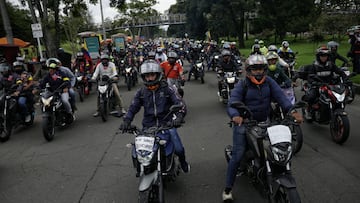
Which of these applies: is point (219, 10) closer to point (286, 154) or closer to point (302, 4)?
point (302, 4)

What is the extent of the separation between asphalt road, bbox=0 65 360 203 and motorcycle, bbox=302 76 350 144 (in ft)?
0.84

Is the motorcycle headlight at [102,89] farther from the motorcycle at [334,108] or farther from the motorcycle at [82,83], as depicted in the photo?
the motorcycle at [334,108]

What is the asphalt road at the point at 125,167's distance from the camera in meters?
4.41

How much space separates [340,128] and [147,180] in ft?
13.2

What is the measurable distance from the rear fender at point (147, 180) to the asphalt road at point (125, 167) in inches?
33.1

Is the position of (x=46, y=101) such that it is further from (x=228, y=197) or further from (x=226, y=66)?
(x=226, y=66)

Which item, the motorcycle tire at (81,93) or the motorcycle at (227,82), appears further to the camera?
the motorcycle tire at (81,93)

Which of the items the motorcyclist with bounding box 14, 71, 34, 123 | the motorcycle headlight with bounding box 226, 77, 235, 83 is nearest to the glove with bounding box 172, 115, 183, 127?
the motorcycle headlight with bounding box 226, 77, 235, 83

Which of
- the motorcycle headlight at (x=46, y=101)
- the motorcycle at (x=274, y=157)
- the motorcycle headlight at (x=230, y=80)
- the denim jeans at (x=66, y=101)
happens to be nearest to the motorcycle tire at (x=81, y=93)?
the denim jeans at (x=66, y=101)

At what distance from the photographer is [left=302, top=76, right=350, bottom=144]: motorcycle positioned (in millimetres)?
5715

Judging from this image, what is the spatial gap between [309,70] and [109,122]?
5.27m

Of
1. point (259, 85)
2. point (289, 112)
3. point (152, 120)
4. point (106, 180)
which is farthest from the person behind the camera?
point (106, 180)

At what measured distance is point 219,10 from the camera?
39062 mm

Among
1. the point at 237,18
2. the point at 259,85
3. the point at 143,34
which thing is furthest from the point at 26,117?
the point at 143,34
